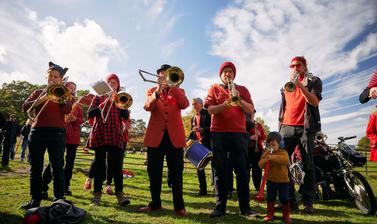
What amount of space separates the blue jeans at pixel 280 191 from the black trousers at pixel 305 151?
3.23ft

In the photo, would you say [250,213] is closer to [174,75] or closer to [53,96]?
[174,75]

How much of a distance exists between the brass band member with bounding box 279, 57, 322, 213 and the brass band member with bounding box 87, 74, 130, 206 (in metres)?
3.20

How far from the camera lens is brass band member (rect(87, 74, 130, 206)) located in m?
5.30

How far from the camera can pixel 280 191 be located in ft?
14.5

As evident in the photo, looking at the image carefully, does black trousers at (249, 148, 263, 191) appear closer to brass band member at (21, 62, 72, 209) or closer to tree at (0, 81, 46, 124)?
brass band member at (21, 62, 72, 209)

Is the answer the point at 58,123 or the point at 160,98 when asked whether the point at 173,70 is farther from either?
→ the point at 58,123

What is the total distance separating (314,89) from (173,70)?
260 centimetres

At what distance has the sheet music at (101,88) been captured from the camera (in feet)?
17.2

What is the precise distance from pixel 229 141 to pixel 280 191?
111 centimetres

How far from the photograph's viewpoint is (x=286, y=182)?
174 inches

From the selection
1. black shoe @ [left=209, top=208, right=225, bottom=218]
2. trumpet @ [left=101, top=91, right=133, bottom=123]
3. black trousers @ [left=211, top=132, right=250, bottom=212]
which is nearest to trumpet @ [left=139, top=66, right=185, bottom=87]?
trumpet @ [left=101, top=91, right=133, bottom=123]

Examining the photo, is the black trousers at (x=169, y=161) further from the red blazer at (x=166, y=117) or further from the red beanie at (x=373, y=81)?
the red beanie at (x=373, y=81)

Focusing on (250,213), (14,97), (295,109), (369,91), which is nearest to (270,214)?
(250,213)

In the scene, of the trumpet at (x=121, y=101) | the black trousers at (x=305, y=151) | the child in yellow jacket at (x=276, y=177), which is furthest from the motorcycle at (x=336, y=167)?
the trumpet at (x=121, y=101)
